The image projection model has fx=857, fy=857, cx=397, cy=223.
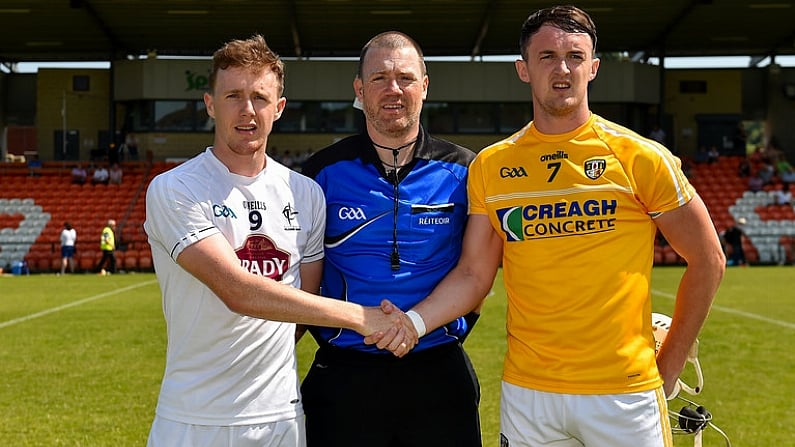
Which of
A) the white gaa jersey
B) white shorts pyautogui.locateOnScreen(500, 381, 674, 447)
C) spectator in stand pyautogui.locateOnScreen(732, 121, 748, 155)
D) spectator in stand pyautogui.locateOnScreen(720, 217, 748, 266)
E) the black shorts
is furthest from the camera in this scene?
spectator in stand pyautogui.locateOnScreen(732, 121, 748, 155)

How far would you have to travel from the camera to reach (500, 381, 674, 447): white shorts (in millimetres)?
3441

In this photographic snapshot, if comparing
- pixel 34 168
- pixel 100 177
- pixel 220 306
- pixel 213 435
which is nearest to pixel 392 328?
pixel 220 306

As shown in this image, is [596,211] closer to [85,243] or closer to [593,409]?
[593,409]

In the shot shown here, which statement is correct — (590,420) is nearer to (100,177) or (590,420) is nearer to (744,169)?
(100,177)

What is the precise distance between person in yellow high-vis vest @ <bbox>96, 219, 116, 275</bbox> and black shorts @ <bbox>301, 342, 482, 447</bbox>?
82.4 feet

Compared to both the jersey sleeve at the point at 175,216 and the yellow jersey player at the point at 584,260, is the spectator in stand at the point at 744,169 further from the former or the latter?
the jersey sleeve at the point at 175,216

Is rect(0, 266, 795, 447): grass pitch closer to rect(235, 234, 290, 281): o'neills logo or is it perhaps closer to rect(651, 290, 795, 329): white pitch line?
rect(651, 290, 795, 329): white pitch line

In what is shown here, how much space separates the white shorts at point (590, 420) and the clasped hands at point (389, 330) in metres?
0.55

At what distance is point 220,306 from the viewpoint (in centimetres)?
359

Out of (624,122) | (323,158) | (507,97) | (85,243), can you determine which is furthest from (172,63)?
(323,158)

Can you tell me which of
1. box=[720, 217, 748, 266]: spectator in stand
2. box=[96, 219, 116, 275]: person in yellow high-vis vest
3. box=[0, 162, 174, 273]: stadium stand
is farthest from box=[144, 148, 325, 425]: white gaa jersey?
box=[720, 217, 748, 266]: spectator in stand

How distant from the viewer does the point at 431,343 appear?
4.08 m

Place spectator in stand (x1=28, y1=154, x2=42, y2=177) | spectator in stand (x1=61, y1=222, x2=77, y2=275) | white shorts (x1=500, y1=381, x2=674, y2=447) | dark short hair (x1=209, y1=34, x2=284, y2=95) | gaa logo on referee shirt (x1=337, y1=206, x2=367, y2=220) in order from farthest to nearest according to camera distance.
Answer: spectator in stand (x1=28, y1=154, x2=42, y2=177), spectator in stand (x1=61, y1=222, x2=77, y2=275), gaa logo on referee shirt (x1=337, y1=206, x2=367, y2=220), dark short hair (x1=209, y1=34, x2=284, y2=95), white shorts (x1=500, y1=381, x2=674, y2=447)

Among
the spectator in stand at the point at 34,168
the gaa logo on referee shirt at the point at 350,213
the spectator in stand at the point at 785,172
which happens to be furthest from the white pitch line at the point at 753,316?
the spectator in stand at the point at 34,168
